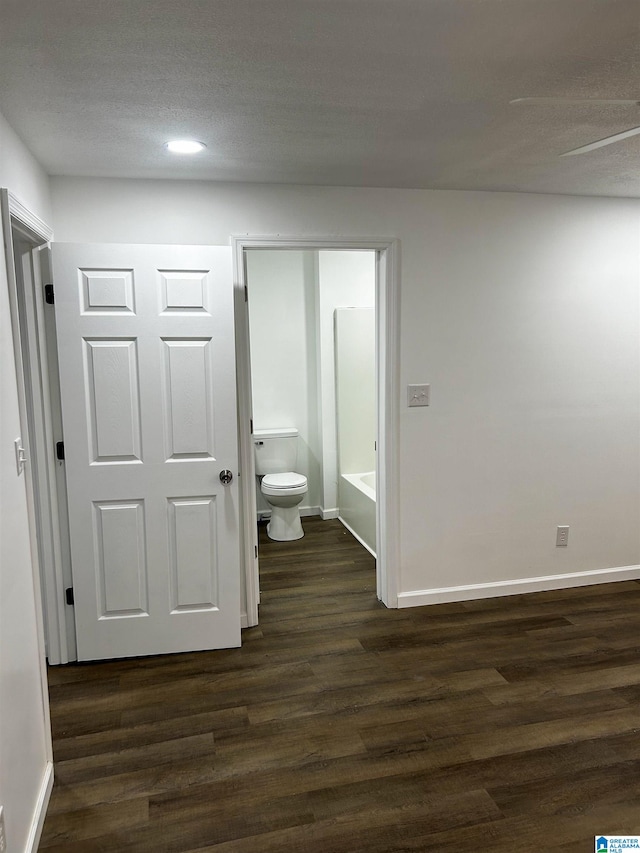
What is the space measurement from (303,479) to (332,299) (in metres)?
1.56

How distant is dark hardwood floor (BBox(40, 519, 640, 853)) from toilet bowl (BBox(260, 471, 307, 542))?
1229 millimetres

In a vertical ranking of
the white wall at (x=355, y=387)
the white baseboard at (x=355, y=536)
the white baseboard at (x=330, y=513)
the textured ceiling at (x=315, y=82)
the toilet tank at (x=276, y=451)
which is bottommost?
the white baseboard at (x=355, y=536)

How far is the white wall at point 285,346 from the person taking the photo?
206 inches

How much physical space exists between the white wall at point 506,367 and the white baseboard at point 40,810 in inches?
81.2

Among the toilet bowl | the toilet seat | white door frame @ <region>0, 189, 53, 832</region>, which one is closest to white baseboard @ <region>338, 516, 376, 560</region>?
the toilet bowl

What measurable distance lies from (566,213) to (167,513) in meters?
2.83

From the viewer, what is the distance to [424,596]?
142 inches

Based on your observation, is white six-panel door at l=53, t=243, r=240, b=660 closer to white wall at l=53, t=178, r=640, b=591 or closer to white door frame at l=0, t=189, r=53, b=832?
white door frame at l=0, t=189, r=53, b=832

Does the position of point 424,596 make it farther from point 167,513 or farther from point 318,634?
point 167,513

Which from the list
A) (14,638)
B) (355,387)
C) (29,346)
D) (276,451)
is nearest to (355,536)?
(276,451)

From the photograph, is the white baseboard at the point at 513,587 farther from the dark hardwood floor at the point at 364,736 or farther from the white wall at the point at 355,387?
the white wall at the point at 355,387

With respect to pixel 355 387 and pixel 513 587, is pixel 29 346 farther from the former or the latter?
pixel 513 587

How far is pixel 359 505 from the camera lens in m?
4.70

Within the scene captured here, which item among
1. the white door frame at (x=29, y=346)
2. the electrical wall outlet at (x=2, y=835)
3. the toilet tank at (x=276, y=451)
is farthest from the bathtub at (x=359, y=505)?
the electrical wall outlet at (x=2, y=835)
